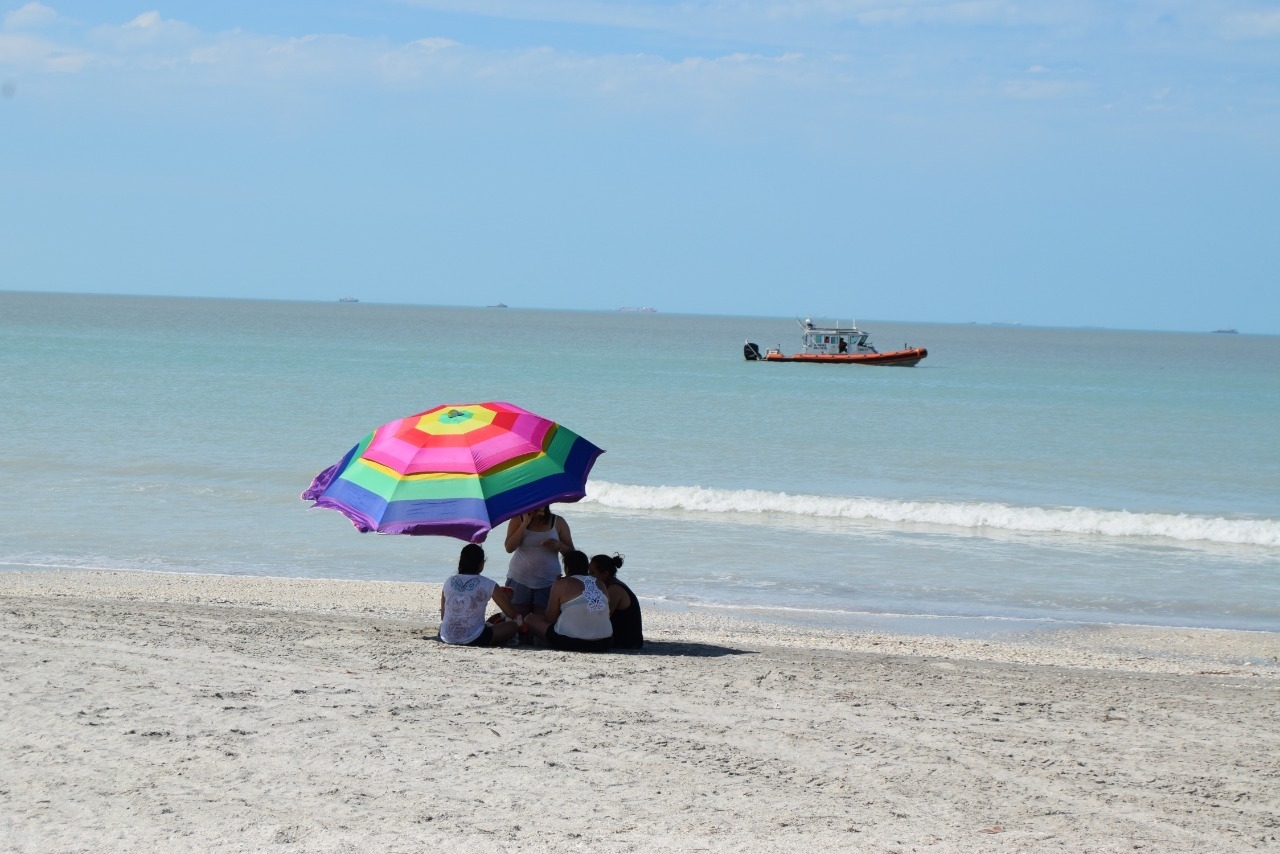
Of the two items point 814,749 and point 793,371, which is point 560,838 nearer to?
point 814,749

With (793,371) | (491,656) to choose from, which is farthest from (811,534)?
(793,371)

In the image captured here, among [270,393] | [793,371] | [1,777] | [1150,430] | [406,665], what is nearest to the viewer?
[1,777]

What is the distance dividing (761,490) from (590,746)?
564 inches

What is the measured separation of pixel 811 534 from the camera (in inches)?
644

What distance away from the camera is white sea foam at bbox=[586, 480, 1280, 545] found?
1734 centimetres

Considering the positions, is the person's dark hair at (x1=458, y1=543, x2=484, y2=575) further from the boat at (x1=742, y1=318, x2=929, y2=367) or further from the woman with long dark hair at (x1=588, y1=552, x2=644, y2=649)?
the boat at (x1=742, y1=318, x2=929, y2=367)

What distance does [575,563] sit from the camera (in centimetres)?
852

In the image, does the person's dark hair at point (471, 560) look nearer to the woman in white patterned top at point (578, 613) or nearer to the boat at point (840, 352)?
the woman in white patterned top at point (578, 613)

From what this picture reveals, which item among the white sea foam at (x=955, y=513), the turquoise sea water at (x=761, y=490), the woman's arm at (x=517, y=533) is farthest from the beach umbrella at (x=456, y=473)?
the white sea foam at (x=955, y=513)

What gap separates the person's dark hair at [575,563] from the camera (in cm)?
852

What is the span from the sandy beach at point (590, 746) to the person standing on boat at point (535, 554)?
2.04 ft

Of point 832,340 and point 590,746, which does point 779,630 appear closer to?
point 590,746

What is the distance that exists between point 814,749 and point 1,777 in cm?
362

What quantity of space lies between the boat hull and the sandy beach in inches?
2138
